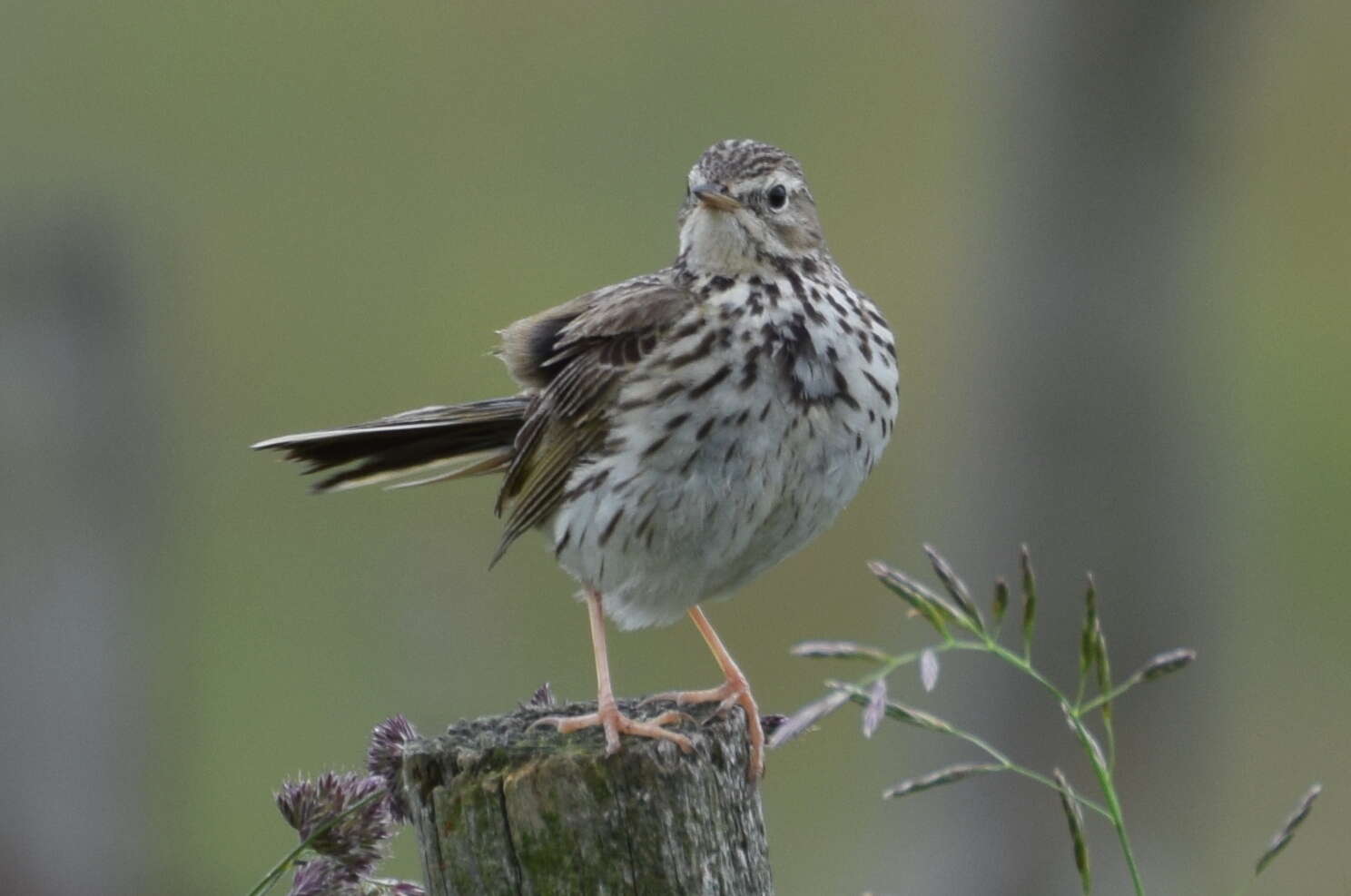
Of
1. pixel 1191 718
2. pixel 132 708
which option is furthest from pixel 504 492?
pixel 1191 718

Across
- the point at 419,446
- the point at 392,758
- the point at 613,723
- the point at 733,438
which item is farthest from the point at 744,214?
the point at 392,758

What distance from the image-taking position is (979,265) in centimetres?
1091

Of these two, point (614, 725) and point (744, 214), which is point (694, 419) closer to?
point (744, 214)

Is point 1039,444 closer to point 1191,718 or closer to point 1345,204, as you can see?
point 1191,718

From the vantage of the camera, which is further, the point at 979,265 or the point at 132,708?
the point at 979,265

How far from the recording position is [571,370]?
551cm

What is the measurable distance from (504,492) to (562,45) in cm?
1445

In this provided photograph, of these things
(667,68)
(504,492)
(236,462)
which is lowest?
(236,462)

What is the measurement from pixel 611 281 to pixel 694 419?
1140 centimetres

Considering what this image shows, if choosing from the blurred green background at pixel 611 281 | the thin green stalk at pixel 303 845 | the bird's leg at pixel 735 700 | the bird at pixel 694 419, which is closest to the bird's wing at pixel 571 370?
the bird at pixel 694 419

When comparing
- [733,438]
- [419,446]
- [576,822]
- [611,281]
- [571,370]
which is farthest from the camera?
[611,281]

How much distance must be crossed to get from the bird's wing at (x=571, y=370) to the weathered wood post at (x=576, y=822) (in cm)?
154

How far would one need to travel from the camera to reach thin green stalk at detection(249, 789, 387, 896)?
3.40 metres

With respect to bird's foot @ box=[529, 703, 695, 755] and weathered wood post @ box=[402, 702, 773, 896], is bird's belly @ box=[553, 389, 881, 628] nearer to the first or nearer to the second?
bird's foot @ box=[529, 703, 695, 755]
